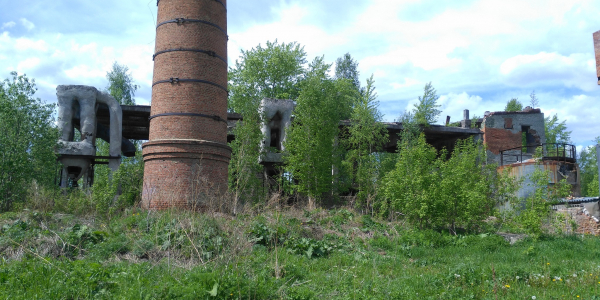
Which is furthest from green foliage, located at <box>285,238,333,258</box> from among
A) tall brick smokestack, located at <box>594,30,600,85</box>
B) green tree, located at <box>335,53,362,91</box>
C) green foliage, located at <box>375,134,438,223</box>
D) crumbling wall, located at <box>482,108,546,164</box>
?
green tree, located at <box>335,53,362,91</box>

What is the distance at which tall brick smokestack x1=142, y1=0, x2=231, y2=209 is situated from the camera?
12.3 metres

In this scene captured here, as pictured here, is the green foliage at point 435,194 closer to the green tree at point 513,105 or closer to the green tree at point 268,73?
the green tree at point 268,73

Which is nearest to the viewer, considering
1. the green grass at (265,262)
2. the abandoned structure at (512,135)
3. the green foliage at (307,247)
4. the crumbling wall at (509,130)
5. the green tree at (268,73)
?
the green grass at (265,262)

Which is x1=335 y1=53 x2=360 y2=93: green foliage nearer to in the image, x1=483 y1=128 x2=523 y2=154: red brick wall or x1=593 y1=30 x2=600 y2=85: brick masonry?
x1=483 y1=128 x2=523 y2=154: red brick wall

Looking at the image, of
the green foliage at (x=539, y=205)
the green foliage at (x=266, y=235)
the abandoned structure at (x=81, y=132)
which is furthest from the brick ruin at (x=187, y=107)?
the green foliage at (x=539, y=205)

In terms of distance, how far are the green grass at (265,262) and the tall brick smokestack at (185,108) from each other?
148 centimetres

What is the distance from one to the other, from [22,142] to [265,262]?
958 cm

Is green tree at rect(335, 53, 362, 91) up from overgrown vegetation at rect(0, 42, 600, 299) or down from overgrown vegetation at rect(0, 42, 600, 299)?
up

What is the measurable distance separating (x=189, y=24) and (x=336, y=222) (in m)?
7.13

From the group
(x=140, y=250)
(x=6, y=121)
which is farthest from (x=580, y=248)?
(x=6, y=121)

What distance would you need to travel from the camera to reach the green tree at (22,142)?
494 inches

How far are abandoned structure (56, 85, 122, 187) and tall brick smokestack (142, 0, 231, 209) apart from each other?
20.0ft

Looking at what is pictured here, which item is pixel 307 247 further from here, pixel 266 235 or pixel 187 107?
pixel 187 107

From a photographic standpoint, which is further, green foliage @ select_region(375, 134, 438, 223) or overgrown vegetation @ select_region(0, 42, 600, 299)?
green foliage @ select_region(375, 134, 438, 223)
